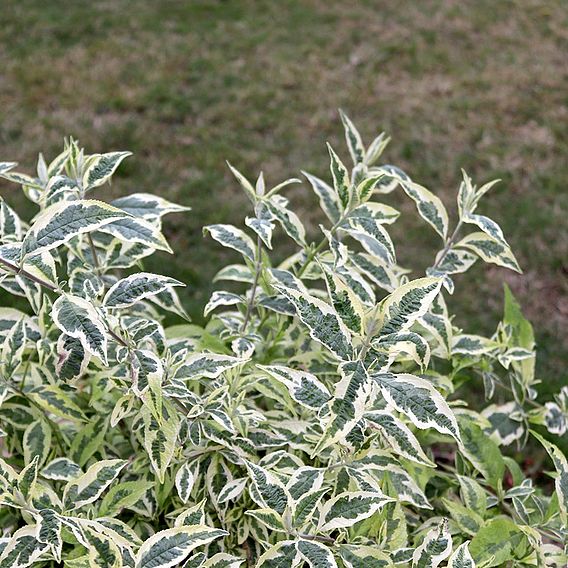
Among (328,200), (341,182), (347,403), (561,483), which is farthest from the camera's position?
(328,200)

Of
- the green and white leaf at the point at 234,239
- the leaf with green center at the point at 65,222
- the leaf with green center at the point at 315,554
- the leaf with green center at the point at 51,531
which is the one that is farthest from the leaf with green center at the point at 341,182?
the leaf with green center at the point at 51,531

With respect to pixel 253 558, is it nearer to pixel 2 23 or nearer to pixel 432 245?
pixel 432 245

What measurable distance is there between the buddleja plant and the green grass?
189cm

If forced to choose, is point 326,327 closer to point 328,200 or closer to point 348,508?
point 348,508

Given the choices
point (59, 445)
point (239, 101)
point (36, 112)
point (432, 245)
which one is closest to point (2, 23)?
point (36, 112)

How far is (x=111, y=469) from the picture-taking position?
129cm

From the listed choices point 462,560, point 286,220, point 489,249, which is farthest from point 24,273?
point 489,249

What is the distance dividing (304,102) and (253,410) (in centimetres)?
376

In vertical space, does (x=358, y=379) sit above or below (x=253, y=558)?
above

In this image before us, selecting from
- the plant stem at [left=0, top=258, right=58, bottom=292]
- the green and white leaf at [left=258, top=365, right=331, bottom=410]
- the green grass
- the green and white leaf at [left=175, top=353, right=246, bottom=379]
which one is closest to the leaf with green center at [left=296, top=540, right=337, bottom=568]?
the green and white leaf at [left=258, top=365, right=331, bottom=410]

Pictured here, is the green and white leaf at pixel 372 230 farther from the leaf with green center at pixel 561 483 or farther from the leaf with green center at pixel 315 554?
the leaf with green center at pixel 315 554

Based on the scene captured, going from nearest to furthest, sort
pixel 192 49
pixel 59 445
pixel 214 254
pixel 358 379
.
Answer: pixel 358 379
pixel 59 445
pixel 214 254
pixel 192 49

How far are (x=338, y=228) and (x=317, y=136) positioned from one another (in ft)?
10.6

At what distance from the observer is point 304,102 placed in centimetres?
495
